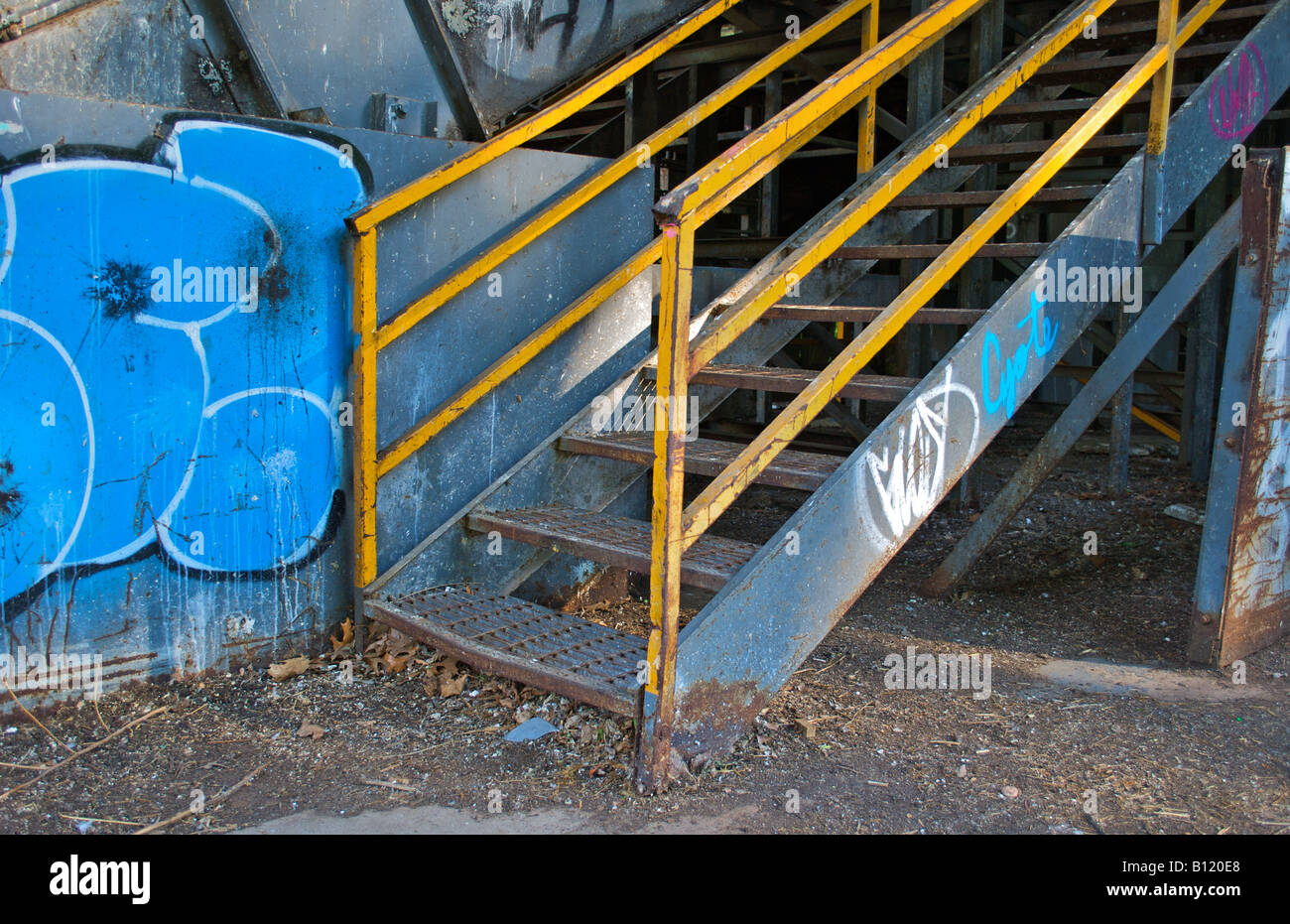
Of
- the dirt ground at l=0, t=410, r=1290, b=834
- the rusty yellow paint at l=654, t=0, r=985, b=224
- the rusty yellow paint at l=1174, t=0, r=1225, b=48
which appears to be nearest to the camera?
the rusty yellow paint at l=654, t=0, r=985, b=224

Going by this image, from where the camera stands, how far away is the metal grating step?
314 centimetres

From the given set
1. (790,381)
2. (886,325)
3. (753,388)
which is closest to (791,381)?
(790,381)

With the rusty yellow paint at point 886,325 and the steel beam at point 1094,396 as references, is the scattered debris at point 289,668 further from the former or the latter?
the steel beam at point 1094,396

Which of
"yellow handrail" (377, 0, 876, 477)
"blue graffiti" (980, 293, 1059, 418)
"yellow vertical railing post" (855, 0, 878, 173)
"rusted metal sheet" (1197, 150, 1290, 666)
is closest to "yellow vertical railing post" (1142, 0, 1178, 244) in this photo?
"rusted metal sheet" (1197, 150, 1290, 666)

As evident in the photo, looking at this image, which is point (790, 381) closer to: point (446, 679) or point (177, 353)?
point (446, 679)

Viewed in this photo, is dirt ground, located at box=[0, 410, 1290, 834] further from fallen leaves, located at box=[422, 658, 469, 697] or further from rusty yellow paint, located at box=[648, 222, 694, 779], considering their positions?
rusty yellow paint, located at box=[648, 222, 694, 779]

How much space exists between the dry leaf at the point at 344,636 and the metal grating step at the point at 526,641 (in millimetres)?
164

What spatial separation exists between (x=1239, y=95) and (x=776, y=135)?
300 cm

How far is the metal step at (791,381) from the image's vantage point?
3793 millimetres

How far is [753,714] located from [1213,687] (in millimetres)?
1987

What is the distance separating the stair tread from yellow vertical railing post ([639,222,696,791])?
0.88 m

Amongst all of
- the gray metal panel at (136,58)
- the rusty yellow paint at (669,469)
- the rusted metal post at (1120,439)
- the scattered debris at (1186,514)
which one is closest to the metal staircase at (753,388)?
the rusty yellow paint at (669,469)

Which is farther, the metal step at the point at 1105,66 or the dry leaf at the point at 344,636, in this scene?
the metal step at the point at 1105,66

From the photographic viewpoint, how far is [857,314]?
4.04m
